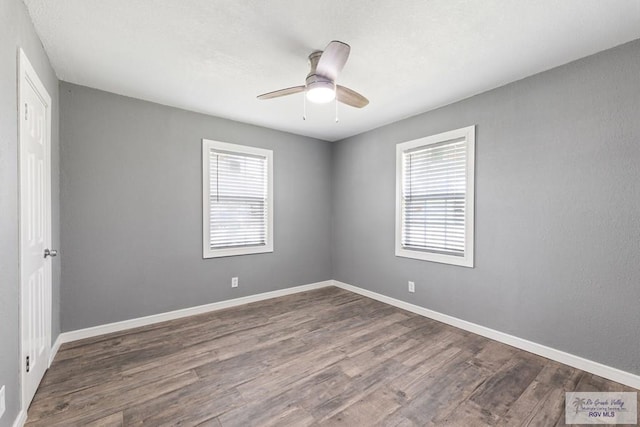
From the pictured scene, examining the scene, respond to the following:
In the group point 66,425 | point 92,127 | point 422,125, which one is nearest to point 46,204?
point 92,127

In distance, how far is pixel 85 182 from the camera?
9.10 feet

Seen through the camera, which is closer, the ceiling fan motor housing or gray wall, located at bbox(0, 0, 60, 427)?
gray wall, located at bbox(0, 0, 60, 427)

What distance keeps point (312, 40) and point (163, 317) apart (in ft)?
10.8

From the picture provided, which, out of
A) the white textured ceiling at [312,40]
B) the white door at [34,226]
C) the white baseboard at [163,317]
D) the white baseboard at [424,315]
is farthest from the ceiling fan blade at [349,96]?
the white baseboard at [163,317]

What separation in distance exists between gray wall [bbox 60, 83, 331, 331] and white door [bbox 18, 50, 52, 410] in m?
0.46

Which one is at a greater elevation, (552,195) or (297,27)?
(297,27)

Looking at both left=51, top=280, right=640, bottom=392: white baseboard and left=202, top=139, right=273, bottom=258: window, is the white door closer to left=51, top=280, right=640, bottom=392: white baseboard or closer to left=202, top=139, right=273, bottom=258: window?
left=51, top=280, right=640, bottom=392: white baseboard

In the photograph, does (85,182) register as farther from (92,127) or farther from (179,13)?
(179,13)

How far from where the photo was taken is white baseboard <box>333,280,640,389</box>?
2.06 meters

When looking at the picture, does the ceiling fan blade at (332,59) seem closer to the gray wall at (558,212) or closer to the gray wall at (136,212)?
the gray wall at (558,212)

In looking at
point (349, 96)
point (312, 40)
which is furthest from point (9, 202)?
point (349, 96)

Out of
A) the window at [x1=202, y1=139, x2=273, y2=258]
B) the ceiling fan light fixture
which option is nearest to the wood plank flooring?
the window at [x1=202, y1=139, x2=273, y2=258]

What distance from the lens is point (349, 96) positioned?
234 centimetres

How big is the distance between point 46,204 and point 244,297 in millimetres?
2342
